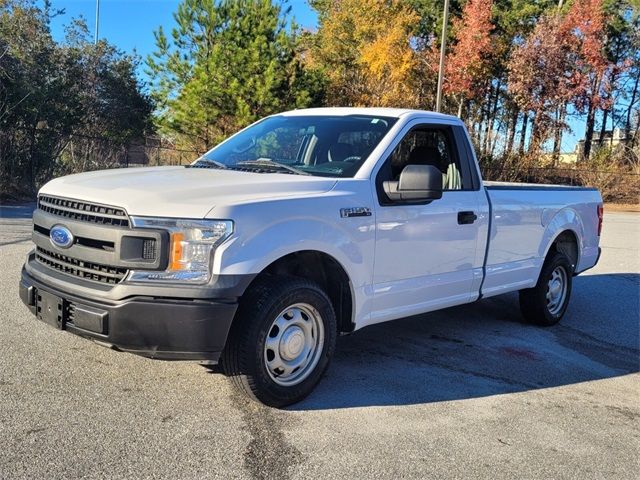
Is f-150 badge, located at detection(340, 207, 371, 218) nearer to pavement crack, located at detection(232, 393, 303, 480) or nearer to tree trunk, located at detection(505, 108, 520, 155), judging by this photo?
pavement crack, located at detection(232, 393, 303, 480)

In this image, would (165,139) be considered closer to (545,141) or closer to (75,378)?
(545,141)

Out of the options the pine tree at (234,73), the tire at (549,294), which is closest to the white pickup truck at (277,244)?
the tire at (549,294)

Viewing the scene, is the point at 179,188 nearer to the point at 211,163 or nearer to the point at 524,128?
the point at 211,163

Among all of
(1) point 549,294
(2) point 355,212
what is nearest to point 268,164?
(2) point 355,212

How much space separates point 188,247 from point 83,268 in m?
0.73

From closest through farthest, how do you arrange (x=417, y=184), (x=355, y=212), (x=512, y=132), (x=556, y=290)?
1. (x=355, y=212)
2. (x=417, y=184)
3. (x=556, y=290)
4. (x=512, y=132)

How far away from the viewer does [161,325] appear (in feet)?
11.2

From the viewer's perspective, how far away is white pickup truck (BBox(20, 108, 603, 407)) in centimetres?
344

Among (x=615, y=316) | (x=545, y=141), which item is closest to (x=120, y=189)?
(x=615, y=316)

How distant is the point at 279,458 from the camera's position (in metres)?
3.28

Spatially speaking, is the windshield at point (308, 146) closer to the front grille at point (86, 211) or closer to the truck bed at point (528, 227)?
the front grille at point (86, 211)

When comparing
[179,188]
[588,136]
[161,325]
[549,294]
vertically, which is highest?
[588,136]

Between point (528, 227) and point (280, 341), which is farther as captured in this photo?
point (528, 227)

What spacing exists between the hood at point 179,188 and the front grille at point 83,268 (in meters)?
0.37
